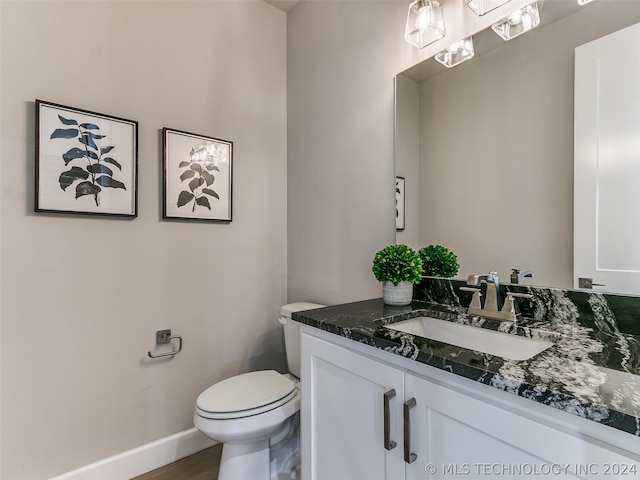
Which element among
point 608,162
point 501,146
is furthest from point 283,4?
point 608,162

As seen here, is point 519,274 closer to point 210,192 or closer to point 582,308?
point 582,308

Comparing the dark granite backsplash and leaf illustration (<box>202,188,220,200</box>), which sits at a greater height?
leaf illustration (<box>202,188,220,200</box>)

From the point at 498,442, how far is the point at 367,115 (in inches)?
59.5

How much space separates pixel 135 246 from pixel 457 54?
1.74 meters

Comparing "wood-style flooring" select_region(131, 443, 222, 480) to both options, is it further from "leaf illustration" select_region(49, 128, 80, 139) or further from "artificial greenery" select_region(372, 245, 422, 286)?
"leaf illustration" select_region(49, 128, 80, 139)

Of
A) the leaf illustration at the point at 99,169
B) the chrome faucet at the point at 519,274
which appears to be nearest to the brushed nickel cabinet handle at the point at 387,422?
the chrome faucet at the point at 519,274

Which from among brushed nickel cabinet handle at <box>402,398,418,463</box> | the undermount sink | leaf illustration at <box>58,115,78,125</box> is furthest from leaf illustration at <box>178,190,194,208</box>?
brushed nickel cabinet handle at <box>402,398,418,463</box>

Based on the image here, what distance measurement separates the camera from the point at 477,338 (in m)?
1.09

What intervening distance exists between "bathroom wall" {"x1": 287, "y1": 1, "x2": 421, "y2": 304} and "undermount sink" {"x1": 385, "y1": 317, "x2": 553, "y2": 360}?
48 centimetres

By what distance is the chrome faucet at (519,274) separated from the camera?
1154 millimetres

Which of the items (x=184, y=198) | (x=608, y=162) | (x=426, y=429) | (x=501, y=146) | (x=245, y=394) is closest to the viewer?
(x=426, y=429)

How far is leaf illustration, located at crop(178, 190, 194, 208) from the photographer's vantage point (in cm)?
182

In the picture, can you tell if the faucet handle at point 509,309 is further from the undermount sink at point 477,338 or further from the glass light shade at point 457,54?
the glass light shade at point 457,54

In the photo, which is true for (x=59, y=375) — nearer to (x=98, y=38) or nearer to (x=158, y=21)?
(x=98, y=38)
